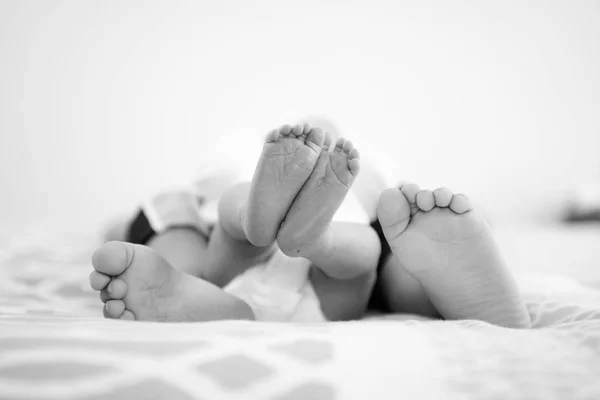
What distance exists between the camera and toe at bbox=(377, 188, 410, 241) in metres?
0.54

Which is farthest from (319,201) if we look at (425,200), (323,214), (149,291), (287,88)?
(287,88)

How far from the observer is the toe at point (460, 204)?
→ 20.9 inches

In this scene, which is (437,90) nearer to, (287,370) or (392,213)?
(392,213)

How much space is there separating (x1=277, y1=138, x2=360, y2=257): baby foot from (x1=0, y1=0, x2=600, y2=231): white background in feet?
6.61

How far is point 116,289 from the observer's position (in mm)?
499

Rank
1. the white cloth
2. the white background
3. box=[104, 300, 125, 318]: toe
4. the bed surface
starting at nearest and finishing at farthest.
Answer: the bed surface < box=[104, 300, 125, 318]: toe < the white cloth < the white background

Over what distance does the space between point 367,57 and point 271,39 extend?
2.00ft

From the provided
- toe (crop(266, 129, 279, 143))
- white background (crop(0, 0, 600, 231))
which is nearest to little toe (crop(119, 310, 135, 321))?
toe (crop(266, 129, 279, 143))

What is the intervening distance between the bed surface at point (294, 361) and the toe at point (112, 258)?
0.37ft

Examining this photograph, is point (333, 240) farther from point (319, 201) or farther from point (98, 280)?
point (98, 280)

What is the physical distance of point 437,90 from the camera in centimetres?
262

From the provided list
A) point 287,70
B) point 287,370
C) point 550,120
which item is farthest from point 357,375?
point 550,120

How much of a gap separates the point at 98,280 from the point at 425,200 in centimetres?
40

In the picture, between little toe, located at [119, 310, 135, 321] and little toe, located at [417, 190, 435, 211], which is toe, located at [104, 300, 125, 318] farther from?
little toe, located at [417, 190, 435, 211]
